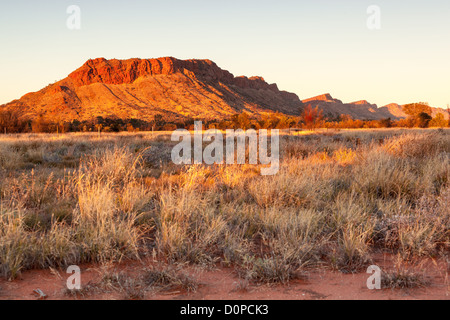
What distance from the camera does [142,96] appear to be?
99.4m

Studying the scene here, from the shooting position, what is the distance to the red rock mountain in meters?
82.0

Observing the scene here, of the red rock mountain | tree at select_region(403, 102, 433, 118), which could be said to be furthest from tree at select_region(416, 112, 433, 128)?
the red rock mountain

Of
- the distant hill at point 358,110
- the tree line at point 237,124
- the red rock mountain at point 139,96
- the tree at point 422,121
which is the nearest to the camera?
the tree line at point 237,124

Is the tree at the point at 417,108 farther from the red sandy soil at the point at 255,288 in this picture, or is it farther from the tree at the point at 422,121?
the red sandy soil at the point at 255,288

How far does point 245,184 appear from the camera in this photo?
7281mm

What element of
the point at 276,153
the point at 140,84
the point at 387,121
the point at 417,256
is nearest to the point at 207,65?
the point at 140,84

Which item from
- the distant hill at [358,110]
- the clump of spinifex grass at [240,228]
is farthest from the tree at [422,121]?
the distant hill at [358,110]

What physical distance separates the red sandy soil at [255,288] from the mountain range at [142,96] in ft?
193

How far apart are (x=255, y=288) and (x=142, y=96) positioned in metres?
102

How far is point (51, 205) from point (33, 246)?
181 centimetres

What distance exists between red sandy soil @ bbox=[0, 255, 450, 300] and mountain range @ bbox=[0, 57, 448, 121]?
58802mm

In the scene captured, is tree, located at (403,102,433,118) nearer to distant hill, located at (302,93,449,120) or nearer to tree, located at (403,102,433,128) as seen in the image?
tree, located at (403,102,433,128)

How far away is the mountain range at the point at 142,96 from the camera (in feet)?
267

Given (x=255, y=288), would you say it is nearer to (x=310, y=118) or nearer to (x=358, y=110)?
(x=310, y=118)
